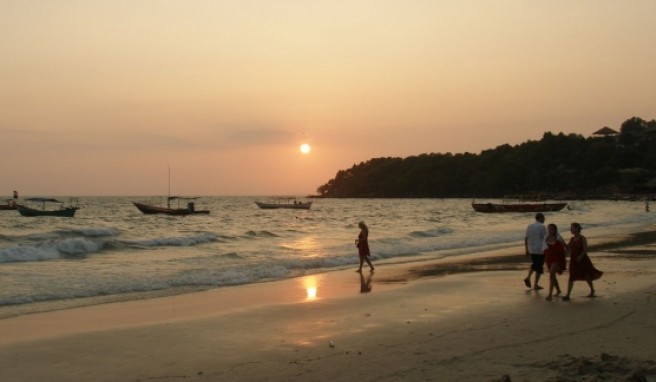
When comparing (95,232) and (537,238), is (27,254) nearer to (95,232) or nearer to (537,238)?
(95,232)

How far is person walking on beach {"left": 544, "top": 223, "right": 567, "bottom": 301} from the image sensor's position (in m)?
12.4

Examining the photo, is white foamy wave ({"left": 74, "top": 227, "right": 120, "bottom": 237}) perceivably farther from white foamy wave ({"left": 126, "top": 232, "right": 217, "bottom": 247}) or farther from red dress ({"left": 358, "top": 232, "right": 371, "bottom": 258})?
red dress ({"left": 358, "top": 232, "right": 371, "bottom": 258})

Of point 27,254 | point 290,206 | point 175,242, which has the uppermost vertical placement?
point 290,206

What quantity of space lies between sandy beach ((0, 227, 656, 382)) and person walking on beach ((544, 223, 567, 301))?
1.61ft

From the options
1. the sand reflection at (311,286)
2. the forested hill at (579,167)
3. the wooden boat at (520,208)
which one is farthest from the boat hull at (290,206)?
the sand reflection at (311,286)

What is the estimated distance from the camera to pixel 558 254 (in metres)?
12.6

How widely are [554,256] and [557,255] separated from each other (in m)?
0.06

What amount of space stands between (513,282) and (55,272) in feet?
45.0

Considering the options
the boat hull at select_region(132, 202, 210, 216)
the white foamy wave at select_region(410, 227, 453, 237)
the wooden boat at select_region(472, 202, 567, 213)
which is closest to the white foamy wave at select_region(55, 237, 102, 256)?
the white foamy wave at select_region(410, 227, 453, 237)

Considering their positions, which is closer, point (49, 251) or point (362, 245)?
point (362, 245)

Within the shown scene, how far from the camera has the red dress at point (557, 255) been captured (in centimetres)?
1248

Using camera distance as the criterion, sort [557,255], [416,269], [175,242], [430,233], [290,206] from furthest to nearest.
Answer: [290,206] → [430,233] → [175,242] → [416,269] → [557,255]

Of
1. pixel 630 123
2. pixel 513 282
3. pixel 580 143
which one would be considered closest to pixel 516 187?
pixel 580 143

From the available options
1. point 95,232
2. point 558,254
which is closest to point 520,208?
point 95,232
